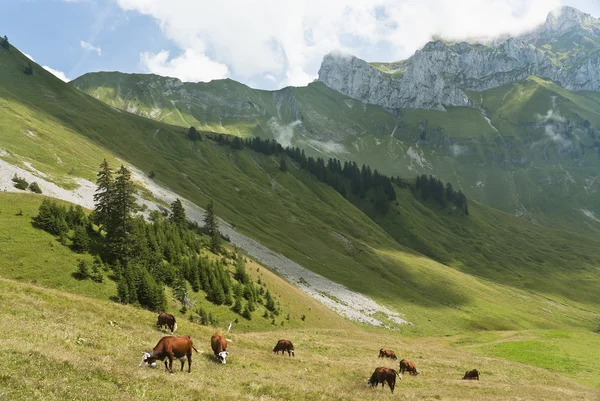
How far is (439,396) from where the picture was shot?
26297 millimetres

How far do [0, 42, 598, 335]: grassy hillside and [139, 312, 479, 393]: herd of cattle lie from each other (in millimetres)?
59229

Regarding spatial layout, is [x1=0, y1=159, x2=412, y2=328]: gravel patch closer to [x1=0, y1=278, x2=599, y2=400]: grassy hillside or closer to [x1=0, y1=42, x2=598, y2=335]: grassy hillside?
[x1=0, y1=42, x2=598, y2=335]: grassy hillside

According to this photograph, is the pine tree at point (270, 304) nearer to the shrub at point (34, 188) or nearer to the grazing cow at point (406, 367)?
the grazing cow at point (406, 367)

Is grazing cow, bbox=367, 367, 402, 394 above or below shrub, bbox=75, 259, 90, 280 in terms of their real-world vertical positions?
above

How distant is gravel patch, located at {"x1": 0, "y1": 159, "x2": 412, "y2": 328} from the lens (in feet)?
270

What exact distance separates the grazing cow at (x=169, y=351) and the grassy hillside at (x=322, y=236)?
73.3 m

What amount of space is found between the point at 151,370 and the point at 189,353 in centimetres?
241

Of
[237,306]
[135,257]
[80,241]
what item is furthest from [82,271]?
[237,306]

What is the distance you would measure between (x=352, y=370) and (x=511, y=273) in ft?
602

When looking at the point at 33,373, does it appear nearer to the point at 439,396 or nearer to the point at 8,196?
the point at 439,396

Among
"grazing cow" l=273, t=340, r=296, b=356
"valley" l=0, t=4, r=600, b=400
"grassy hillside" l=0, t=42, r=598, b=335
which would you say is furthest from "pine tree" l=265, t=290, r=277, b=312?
"grassy hillside" l=0, t=42, r=598, b=335

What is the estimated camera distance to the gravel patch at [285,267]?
270ft

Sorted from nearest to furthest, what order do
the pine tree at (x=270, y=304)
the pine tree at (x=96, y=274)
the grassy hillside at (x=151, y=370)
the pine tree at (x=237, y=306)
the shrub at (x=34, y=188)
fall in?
the grassy hillside at (x=151, y=370) → the pine tree at (x=96, y=274) → the pine tree at (x=237, y=306) → the pine tree at (x=270, y=304) → the shrub at (x=34, y=188)

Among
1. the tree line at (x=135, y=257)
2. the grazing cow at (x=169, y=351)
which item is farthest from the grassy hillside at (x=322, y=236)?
the grazing cow at (x=169, y=351)
